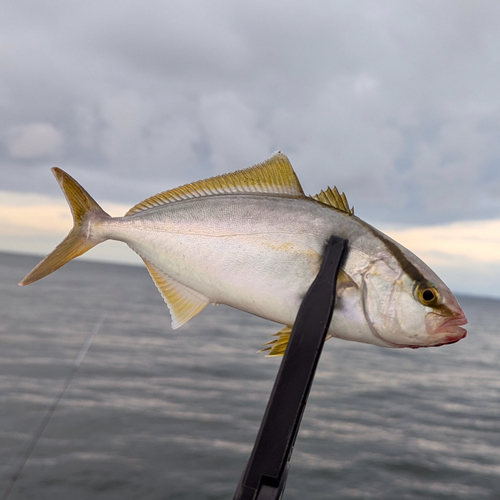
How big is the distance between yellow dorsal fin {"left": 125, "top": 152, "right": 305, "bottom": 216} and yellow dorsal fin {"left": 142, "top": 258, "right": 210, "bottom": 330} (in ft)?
1.14

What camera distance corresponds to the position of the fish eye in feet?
5.02

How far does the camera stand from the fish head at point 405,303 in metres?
1.53

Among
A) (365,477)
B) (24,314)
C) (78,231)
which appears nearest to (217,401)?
(365,477)

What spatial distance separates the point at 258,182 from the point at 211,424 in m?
16.0

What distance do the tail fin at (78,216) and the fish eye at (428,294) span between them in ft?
4.01

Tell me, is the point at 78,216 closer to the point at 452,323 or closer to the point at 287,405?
the point at 287,405

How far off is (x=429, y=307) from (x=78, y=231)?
4.36ft

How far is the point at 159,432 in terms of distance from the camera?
49.8 ft

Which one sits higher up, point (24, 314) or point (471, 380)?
point (471, 380)

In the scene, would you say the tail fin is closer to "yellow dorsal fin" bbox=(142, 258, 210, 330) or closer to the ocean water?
"yellow dorsal fin" bbox=(142, 258, 210, 330)

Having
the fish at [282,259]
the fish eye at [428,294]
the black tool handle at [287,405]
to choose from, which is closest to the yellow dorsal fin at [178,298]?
the fish at [282,259]

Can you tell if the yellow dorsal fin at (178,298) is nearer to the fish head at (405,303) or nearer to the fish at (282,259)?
the fish at (282,259)

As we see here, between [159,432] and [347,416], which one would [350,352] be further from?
[159,432]

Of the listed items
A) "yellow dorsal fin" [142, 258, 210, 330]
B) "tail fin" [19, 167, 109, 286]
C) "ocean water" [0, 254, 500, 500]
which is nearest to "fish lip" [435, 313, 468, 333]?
"yellow dorsal fin" [142, 258, 210, 330]
